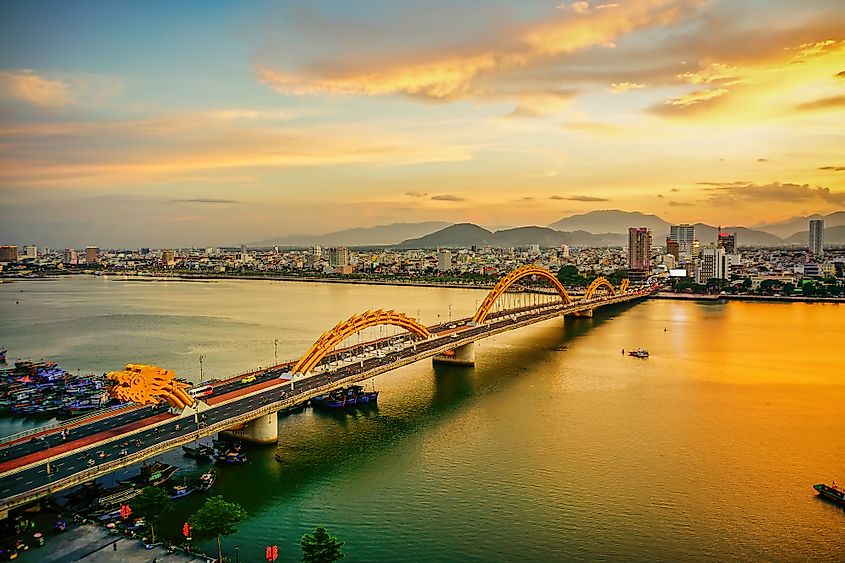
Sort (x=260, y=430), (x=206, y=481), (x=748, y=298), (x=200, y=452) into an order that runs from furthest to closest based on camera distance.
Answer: (x=748, y=298) → (x=260, y=430) → (x=200, y=452) → (x=206, y=481)

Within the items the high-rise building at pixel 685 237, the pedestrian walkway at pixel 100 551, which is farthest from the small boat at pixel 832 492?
the high-rise building at pixel 685 237

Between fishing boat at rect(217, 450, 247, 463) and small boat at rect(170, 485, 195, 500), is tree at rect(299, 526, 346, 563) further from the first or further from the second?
fishing boat at rect(217, 450, 247, 463)

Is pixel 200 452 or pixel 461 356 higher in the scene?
pixel 461 356

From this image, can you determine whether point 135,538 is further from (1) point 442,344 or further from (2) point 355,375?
(1) point 442,344

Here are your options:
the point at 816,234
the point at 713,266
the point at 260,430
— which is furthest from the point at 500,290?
the point at 816,234

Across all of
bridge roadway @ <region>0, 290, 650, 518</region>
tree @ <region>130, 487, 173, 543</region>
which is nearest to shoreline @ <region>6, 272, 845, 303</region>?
bridge roadway @ <region>0, 290, 650, 518</region>

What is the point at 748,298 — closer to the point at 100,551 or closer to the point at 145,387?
the point at 145,387
